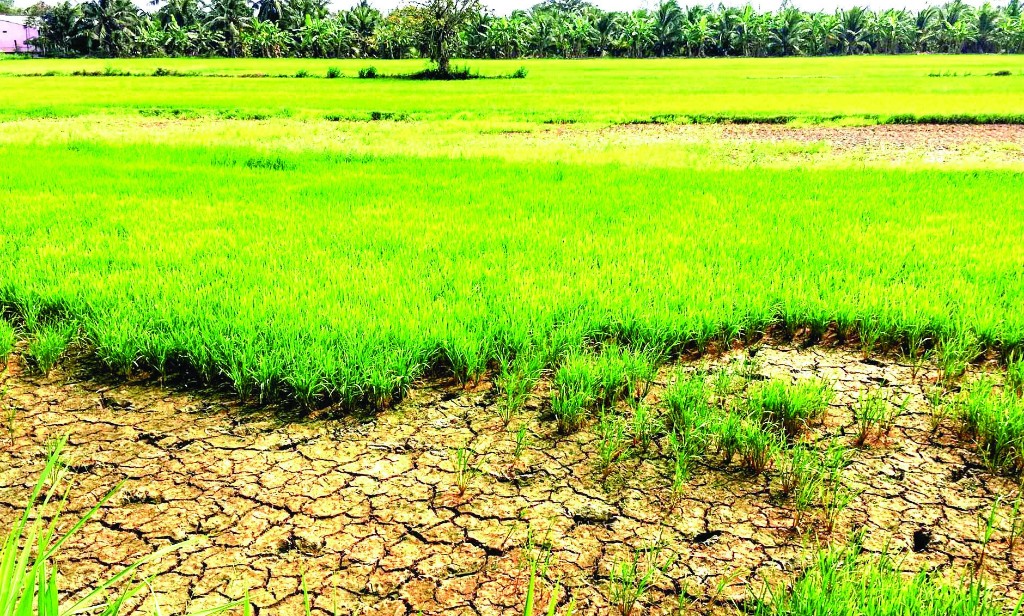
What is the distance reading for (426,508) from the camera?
2.34 m

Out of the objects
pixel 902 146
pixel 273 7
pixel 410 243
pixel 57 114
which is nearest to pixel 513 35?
pixel 273 7

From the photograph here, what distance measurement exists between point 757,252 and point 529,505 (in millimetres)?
3318

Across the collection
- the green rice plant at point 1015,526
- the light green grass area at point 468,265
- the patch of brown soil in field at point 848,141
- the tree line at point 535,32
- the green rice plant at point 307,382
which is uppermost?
the tree line at point 535,32

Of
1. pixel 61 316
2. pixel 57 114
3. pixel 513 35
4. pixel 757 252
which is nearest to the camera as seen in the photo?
pixel 61 316

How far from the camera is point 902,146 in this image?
11.9 metres

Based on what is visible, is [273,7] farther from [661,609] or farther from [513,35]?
[661,609]

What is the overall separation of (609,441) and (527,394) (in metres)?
0.50

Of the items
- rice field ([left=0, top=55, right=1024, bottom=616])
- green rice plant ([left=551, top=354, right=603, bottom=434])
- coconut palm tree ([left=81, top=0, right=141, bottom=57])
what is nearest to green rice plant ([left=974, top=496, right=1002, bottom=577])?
rice field ([left=0, top=55, right=1024, bottom=616])

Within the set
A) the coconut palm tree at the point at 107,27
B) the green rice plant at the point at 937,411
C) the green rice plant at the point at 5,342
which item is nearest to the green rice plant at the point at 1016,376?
the green rice plant at the point at 937,411

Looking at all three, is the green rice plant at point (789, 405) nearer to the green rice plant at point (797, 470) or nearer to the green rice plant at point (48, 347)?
the green rice plant at point (797, 470)

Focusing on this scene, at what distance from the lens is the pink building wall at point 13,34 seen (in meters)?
86.8

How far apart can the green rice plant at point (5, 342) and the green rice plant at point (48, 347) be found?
3.2 inches

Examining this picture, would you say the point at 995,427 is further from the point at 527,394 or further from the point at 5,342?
the point at 5,342

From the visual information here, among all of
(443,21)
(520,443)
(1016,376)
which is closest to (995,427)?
(1016,376)
